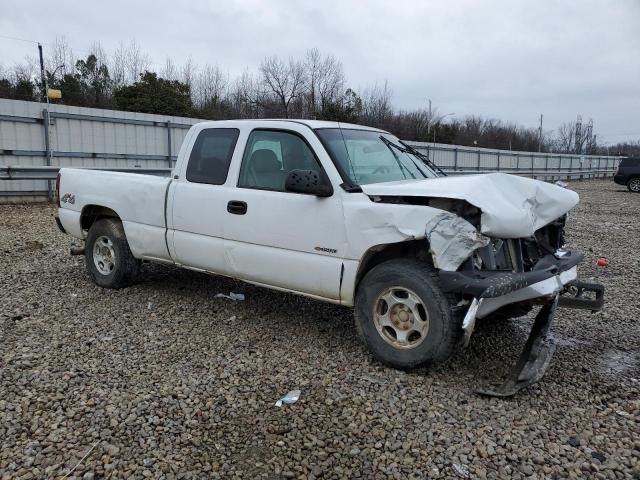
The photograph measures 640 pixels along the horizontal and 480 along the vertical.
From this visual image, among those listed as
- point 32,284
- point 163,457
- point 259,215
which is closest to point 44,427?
point 163,457

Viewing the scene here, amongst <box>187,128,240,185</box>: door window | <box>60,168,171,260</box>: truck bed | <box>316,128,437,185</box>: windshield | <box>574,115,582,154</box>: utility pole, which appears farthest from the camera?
<box>574,115,582,154</box>: utility pole

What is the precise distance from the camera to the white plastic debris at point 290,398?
3.55 metres

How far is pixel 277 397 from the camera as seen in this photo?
3639 mm

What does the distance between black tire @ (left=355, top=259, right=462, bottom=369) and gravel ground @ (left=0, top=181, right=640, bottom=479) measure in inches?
6.8


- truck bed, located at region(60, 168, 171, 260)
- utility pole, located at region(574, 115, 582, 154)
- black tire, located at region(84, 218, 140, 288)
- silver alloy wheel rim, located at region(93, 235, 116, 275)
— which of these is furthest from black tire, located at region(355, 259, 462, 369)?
utility pole, located at region(574, 115, 582, 154)

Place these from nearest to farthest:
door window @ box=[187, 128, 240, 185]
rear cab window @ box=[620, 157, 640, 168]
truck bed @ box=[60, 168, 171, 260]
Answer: door window @ box=[187, 128, 240, 185], truck bed @ box=[60, 168, 171, 260], rear cab window @ box=[620, 157, 640, 168]

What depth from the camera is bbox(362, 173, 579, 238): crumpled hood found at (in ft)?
11.8

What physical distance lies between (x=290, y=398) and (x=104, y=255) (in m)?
3.62

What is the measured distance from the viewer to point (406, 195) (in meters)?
3.83

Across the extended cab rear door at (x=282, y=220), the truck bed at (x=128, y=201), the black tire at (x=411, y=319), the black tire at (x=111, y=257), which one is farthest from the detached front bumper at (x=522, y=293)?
the black tire at (x=111, y=257)

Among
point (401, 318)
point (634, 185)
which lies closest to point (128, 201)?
point (401, 318)

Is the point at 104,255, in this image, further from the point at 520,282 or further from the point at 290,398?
the point at 520,282

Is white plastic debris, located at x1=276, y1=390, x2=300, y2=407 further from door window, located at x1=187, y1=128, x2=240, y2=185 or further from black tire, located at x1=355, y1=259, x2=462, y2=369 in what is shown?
door window, located at x1=187, y1=128, x2=240, y2=185

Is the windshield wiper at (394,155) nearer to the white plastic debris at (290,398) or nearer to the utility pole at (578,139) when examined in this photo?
the white plastic debris at (290,398)
